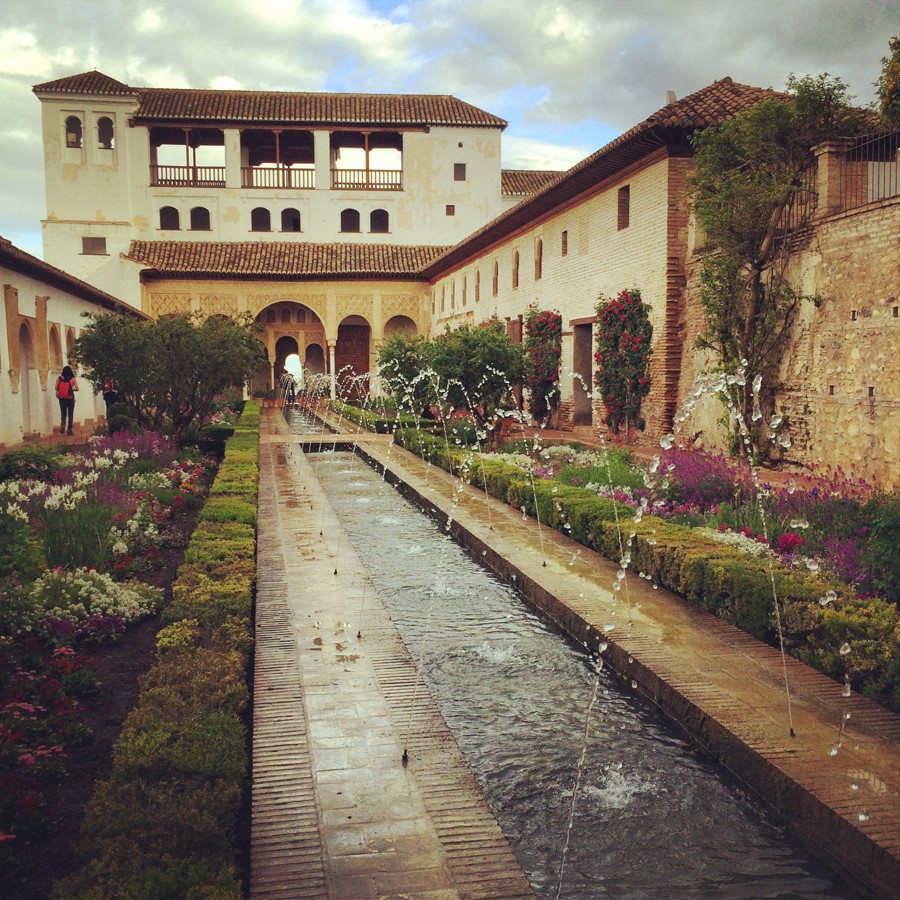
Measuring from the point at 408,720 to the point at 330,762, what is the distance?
0.52 metres

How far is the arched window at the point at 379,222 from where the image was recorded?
38469 mm

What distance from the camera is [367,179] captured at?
38.1m

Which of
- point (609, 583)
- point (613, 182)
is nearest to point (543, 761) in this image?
point (609, 583)

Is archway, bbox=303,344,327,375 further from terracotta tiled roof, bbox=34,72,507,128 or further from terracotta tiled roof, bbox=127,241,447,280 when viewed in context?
terracotta tiled roof, bbox=34,72,507,128

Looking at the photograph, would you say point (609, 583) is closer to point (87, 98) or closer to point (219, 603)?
point (219, 603)

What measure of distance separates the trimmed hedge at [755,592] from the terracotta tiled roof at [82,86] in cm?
3306

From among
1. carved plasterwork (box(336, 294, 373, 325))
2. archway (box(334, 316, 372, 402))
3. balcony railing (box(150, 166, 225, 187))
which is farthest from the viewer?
archway (box(334, 316, 372, 402))

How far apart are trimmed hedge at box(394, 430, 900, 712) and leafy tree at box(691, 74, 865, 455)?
169 inches

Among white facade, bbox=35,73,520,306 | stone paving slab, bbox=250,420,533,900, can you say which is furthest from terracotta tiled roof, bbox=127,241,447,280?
stone paving slab, bbox=250,420,533,900

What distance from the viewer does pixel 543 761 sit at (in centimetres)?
400

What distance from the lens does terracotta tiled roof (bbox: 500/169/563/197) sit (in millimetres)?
39656

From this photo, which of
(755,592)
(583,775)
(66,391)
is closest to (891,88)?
(755,592)

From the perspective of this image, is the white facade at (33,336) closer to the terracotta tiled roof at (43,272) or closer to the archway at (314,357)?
the terracotta tiled roof at (43,272)

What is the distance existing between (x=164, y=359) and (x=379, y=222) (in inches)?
1042
